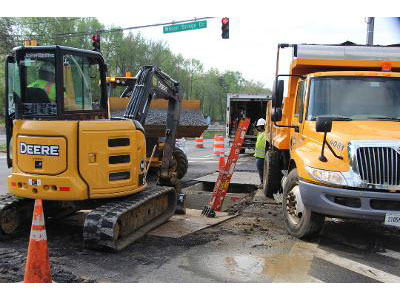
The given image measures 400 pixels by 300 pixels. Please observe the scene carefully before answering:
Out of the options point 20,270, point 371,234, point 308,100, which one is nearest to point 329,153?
point 308,100

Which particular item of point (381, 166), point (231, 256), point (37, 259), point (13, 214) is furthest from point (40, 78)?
point (381, 166)

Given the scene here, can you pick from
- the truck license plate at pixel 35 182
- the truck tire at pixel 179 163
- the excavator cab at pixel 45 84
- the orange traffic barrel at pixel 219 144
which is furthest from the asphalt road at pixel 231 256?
the orange traffic barrel at pixel 219 144

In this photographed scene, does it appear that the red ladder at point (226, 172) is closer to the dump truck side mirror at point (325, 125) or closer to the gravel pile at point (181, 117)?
the dump truck side mirror at point (325, 125)

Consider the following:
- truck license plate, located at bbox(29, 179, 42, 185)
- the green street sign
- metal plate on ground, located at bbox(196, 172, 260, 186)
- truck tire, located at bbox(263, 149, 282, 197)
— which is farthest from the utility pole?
truck license plate, located at bbox(29, 179, 42, 185)

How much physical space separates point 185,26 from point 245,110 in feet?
25.7

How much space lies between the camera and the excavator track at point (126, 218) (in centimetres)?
566

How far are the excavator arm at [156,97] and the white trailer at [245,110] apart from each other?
14.5 m

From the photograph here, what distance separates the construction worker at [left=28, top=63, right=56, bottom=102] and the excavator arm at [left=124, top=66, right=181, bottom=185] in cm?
166

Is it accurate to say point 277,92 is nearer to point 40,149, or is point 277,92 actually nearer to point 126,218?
point 126,218

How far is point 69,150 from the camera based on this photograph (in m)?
5.93

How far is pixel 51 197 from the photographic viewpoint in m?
6.00

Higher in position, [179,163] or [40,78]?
[40,78]

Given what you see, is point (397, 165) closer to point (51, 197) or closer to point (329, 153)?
point (329, 153)

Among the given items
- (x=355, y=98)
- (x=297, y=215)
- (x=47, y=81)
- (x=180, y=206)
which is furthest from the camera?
(x=180, y=206)
